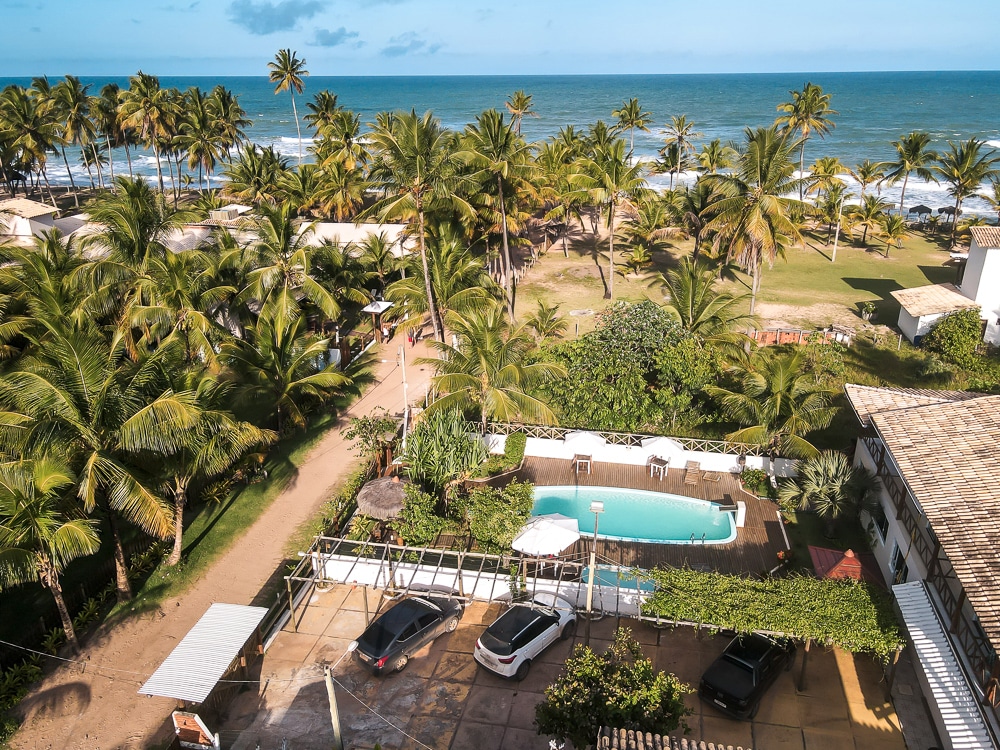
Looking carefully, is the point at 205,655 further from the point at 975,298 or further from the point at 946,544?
the point at 975,298

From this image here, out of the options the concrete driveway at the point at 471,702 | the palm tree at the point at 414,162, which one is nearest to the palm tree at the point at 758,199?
the palm tree at the point at 414,162

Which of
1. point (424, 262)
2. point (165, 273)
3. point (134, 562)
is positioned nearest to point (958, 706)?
point (134, 562)

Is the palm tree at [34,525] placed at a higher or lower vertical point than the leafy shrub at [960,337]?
higher

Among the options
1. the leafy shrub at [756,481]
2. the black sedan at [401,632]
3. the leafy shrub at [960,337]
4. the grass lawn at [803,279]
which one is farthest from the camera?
the grass lawn at [803,279]

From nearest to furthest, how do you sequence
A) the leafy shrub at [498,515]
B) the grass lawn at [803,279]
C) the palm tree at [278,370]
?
the leafy shrub at [498,515]
the palm tree at [278,370]
the grass lawn at [803,279]

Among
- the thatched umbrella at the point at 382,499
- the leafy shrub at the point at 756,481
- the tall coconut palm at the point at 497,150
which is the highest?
the tall coconut palm at the point at 497,150

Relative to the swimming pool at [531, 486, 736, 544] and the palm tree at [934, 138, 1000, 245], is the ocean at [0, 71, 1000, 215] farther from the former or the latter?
the swimming pool at [531, 486, 736, 544]

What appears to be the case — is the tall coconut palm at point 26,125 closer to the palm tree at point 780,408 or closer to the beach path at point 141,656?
the beach path at point 141,656
